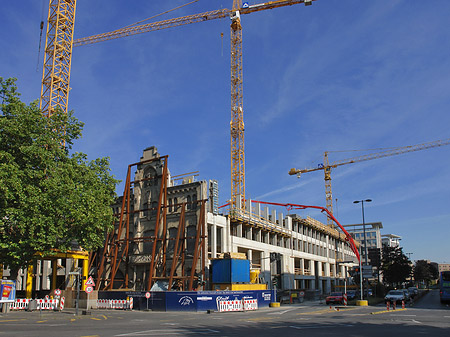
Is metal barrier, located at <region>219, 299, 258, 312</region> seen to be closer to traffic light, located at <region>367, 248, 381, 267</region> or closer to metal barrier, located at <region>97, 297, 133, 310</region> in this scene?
metal barrier, located at <region>97, 297, 133, 310</region>

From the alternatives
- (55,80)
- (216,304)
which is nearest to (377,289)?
(216,304)

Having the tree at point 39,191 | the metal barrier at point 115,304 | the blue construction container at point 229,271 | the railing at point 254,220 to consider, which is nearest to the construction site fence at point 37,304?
the tree at point 39,191

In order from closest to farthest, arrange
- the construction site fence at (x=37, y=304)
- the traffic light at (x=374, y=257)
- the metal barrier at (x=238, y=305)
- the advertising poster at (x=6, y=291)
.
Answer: the advertising poster at (x=6, y=291) < the construction site fence at (x=37, y=304) < the metal barrier at (x=238, y=305) < the traffic light at (x=374, y=257)

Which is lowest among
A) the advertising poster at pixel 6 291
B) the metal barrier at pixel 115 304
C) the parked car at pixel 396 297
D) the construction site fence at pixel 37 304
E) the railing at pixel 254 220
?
the parked car at pixel 396 297

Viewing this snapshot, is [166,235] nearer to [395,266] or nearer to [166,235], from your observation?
[166,235]

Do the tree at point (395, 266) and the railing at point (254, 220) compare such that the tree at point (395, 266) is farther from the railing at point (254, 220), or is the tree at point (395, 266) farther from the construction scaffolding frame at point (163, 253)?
the construction scaffolding frame at point (163, 253)

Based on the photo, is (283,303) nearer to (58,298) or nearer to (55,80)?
(58,298)

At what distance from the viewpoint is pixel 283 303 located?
45781mm

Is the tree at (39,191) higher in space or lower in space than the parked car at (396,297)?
higher

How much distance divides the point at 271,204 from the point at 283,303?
40601mm

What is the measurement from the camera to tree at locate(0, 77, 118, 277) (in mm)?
28047

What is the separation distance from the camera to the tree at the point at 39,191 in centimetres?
2805

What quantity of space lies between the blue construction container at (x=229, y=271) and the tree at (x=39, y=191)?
1250 cm

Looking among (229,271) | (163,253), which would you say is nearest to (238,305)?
(229,271)
